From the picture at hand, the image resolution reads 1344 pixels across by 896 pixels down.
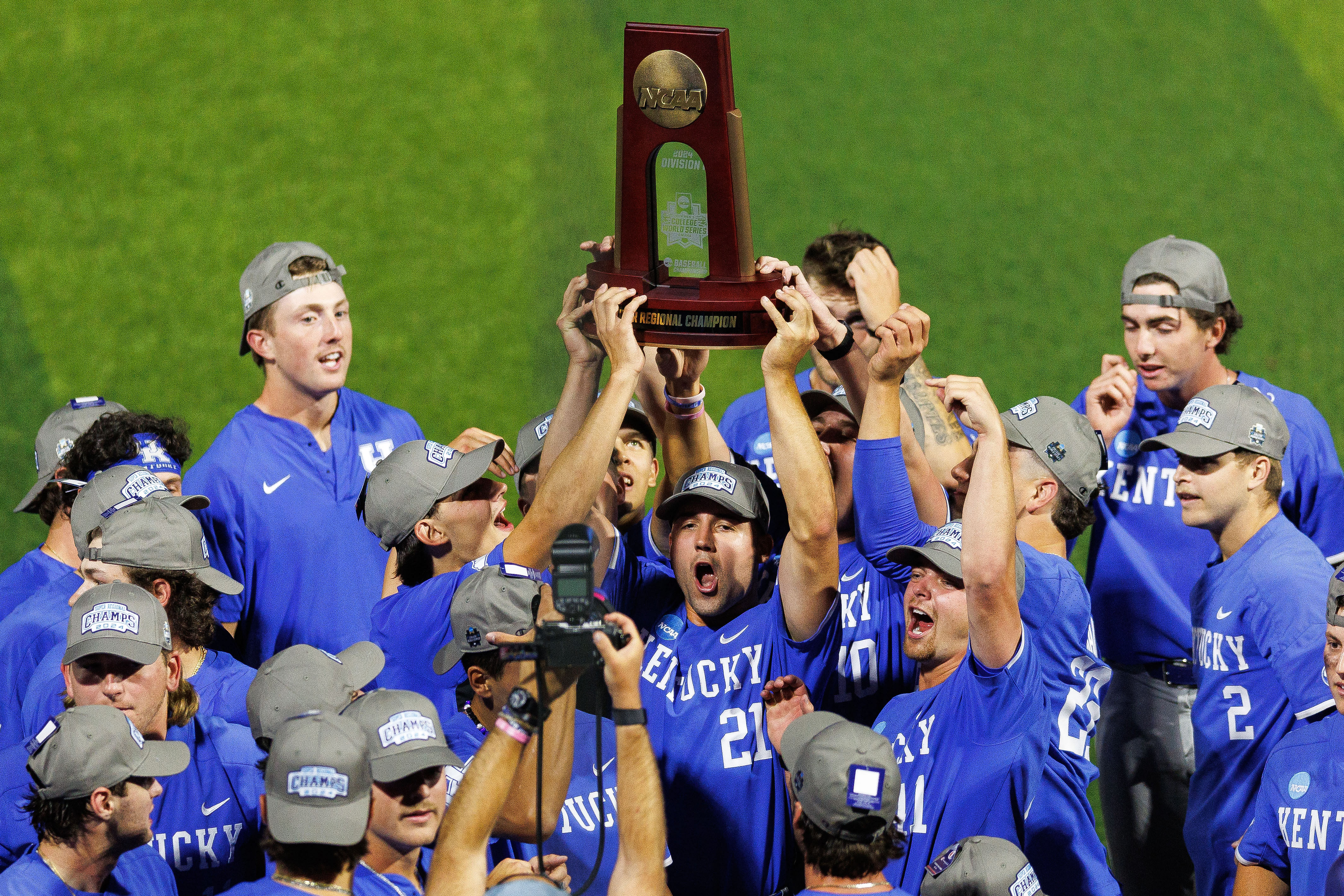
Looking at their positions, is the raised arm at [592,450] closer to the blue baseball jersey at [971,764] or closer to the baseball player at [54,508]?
the blue baseball jersey at [971,764]

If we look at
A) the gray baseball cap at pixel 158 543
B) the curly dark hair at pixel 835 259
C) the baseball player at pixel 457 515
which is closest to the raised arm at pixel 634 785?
the baseball player at pixel 457 515

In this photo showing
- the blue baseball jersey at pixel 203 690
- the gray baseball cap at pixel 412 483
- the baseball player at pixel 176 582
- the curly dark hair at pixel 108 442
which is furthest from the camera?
the curly dark hair at pixel 108 442

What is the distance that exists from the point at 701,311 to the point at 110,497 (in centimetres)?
217

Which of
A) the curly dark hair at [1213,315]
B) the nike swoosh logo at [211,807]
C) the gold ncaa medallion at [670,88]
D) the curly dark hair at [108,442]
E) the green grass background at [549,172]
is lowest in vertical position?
the nike swoosh logo at [211,807]

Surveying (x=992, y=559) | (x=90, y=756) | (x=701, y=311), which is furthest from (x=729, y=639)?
(x=90, y=756)

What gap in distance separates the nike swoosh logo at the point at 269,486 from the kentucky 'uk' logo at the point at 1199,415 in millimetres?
3139

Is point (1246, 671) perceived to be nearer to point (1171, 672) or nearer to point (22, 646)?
point (1171, 672)

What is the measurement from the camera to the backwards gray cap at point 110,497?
15.1ft

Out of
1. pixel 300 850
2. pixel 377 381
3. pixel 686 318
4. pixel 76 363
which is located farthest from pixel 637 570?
pixel 76 363

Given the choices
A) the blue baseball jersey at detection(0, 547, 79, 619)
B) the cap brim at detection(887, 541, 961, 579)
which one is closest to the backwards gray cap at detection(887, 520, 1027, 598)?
the cap brim at detection(887, 541, 961, 579)

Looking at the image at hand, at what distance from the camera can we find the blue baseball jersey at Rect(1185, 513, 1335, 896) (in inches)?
173

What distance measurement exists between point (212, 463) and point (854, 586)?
246 cm

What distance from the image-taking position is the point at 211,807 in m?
3.81

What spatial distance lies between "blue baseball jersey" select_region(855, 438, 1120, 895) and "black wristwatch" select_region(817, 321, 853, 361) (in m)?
0.30
